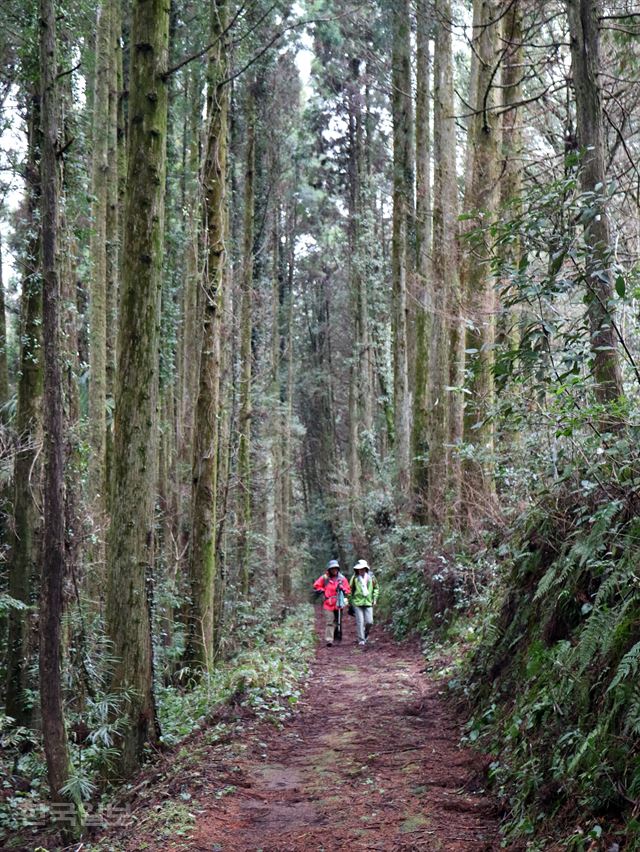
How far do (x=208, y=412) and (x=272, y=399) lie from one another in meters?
16.2

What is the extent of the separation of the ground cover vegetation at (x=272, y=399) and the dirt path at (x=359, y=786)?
14.3 inches

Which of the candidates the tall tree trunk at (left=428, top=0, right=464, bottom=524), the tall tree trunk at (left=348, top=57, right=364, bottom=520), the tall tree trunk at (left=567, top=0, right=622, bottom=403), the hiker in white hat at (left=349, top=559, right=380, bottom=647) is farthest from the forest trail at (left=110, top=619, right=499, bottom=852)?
the tall tree trunk at (left=348, top=57, right=364, bottom=520)

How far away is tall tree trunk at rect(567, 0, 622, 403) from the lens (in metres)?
5.56

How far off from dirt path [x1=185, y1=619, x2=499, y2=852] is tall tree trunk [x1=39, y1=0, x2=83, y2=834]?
1248 millimetres

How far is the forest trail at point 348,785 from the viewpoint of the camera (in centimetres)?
492

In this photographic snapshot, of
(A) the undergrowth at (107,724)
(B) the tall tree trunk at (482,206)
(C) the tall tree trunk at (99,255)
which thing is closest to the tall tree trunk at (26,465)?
(A) the undergrowth at (107,724)

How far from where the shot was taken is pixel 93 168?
12648mm

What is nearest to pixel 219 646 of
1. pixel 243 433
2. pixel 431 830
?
pixel 243 433

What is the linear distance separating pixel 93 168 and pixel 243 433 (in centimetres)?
769

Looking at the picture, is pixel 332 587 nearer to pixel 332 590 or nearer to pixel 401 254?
pixel 332 590

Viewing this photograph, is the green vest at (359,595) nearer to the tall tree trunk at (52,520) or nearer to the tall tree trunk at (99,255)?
the tall tree trunk at (99,255)

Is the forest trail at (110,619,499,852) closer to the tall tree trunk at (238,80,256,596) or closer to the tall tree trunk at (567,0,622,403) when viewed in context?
the tall tree trunk at (567,0,622,403)

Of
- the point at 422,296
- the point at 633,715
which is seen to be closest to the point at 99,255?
the point at 422,296

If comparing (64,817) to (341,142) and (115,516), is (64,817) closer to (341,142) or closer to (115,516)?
(115,516)
